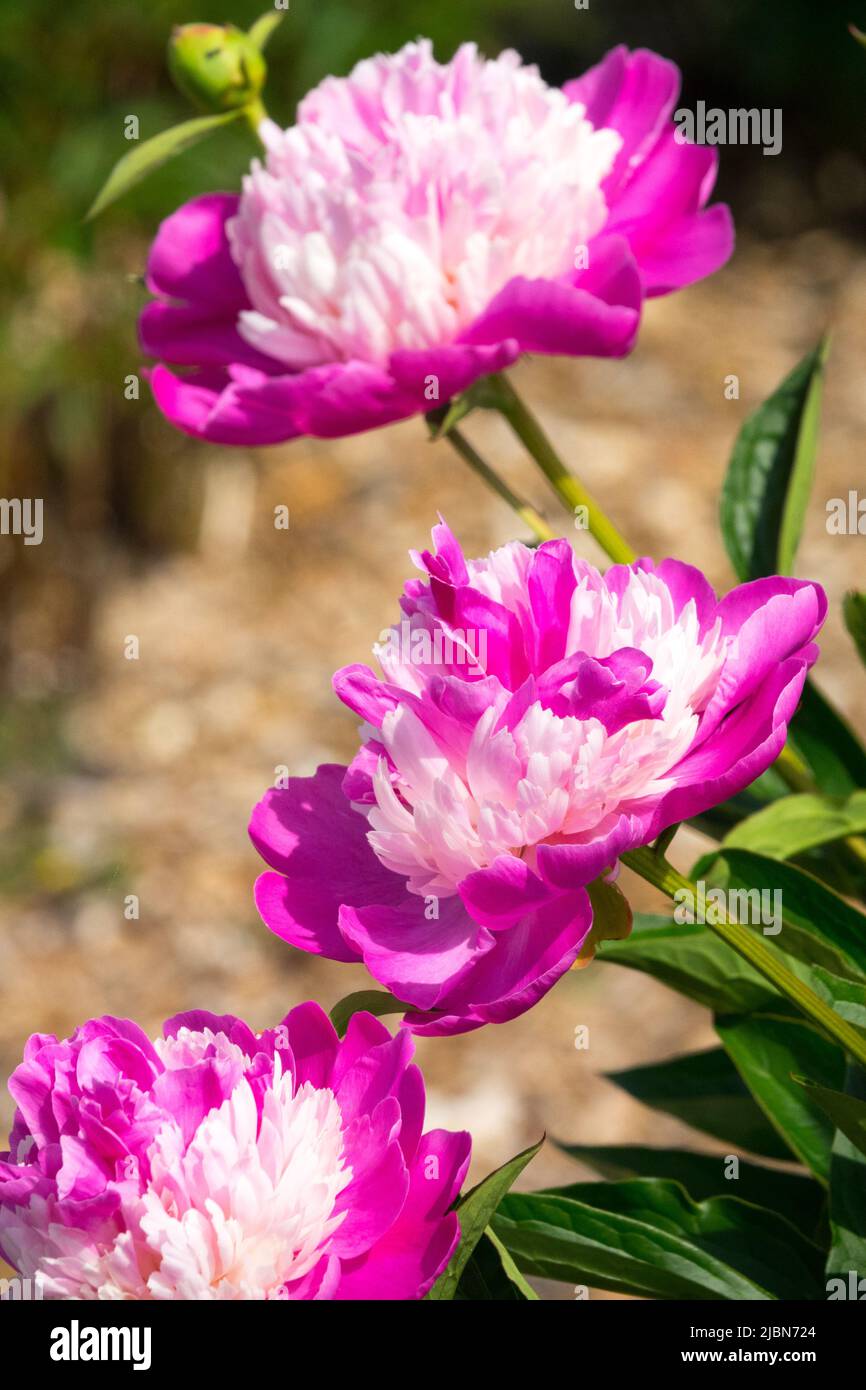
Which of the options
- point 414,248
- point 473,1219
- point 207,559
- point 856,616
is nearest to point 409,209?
point 414,248

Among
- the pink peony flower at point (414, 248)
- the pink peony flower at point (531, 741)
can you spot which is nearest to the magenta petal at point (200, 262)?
the pink peony flower at point (414, 248)

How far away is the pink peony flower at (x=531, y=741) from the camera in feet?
1.33

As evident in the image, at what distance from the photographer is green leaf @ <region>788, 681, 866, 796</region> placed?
72cm

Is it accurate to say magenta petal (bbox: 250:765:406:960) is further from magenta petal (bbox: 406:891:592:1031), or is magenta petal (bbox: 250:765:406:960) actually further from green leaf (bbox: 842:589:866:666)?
green leaf (bbox: 842:589:866:666)

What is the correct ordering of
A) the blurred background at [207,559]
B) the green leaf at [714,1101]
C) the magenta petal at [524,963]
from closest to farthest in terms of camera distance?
the magenta petal at [524,963] → the green leaf at [714,1101] → the blurred background at [207,559]

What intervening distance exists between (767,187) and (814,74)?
22 centimetres

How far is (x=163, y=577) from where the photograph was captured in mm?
2320

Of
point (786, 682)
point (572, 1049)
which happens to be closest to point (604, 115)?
point (786, 682)

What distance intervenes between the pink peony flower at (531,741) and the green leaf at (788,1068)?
0.20 metres

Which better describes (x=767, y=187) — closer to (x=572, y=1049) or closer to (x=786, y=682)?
(x=572, y=1049)

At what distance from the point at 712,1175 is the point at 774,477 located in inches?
12.4

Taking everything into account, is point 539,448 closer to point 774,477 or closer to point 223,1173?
point 774,477

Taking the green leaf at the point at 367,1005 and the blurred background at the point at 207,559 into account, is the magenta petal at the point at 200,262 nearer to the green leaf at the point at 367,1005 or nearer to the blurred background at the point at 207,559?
the green leaf at the point at 367,1005

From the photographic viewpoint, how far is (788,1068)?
0.60 metres
